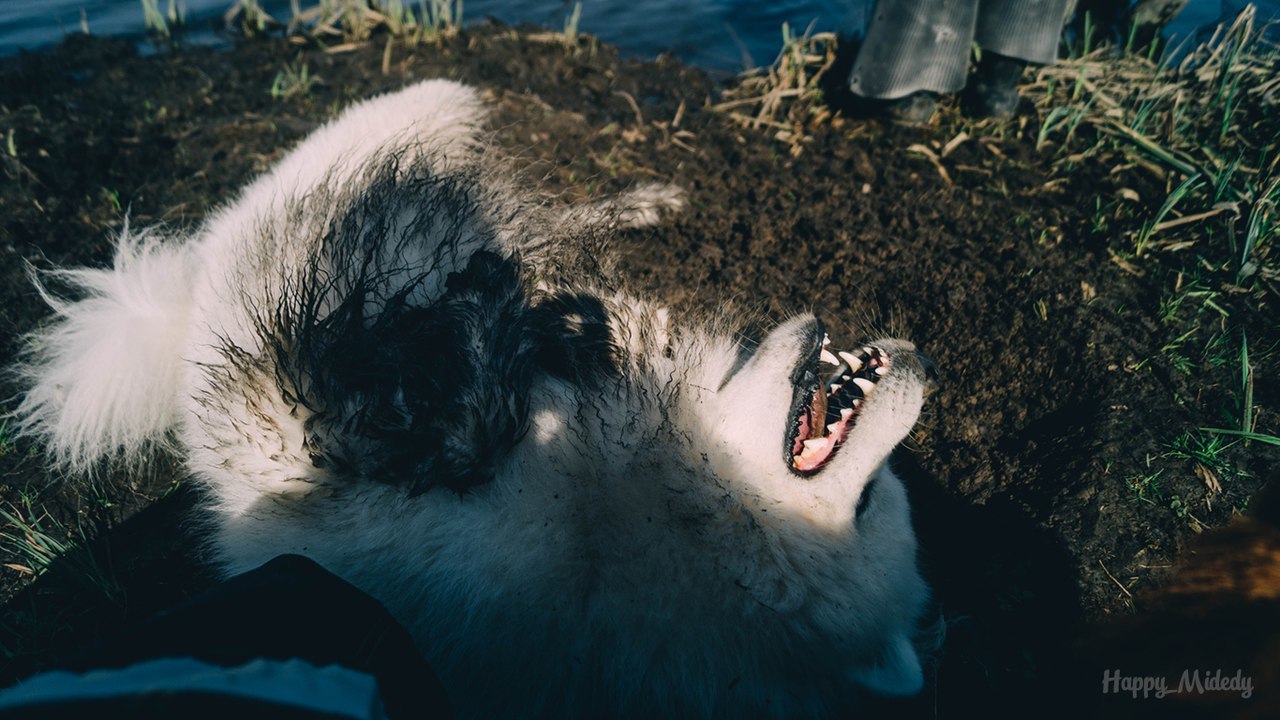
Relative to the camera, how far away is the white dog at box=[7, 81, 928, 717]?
1571 mm

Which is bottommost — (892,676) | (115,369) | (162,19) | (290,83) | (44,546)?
(44,546)

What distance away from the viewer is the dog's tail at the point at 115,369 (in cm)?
224

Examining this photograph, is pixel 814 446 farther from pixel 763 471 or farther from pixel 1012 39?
pixel 1012 39

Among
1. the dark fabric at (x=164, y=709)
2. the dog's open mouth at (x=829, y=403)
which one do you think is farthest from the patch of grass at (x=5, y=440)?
the dog's open mouth at (x=829, y=403)

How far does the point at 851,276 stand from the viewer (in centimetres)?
282

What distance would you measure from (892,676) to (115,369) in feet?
8.66

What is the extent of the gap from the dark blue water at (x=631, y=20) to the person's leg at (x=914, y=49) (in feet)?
2.32

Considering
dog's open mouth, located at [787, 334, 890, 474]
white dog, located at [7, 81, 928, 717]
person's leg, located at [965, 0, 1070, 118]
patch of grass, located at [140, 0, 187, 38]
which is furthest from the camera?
patch of grass, located at [140, 0, 187, 38]

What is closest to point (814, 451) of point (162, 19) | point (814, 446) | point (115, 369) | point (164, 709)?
point (814, 446)

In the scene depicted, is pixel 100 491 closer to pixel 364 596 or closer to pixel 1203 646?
pixel 364 596

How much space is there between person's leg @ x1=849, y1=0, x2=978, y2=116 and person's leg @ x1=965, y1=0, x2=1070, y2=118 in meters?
0.13

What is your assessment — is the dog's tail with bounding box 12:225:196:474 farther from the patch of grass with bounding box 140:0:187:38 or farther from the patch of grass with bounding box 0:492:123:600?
the patch of grass with bounding box 140:0:187:38

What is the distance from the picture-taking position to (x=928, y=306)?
2.67 m

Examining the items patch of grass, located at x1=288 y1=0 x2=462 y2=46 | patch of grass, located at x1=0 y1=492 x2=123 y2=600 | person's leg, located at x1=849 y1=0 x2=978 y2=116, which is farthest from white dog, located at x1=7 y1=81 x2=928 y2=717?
patch of grass, located at x1=288 y1=0 x2=462 y2=46
